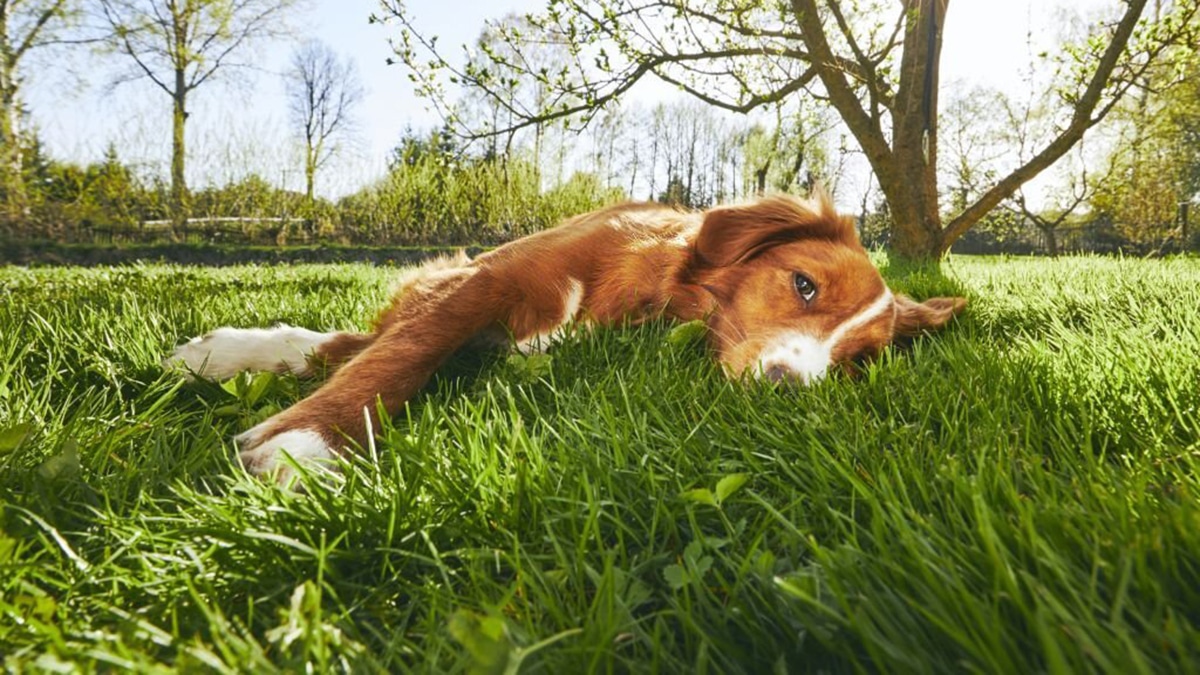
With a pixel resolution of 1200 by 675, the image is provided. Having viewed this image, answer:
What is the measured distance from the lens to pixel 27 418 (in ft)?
5.37

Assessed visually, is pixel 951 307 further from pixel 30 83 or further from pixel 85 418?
pixel 30 83

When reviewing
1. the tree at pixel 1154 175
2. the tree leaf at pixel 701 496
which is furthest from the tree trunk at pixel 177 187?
the tree at pixel 1154 175

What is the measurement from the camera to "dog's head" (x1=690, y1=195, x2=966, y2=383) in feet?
7.49

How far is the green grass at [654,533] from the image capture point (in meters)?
0.78

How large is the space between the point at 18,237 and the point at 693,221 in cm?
1958

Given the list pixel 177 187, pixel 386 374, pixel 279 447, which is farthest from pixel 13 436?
pixel 177 187

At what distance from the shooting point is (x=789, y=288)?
7.95 ft

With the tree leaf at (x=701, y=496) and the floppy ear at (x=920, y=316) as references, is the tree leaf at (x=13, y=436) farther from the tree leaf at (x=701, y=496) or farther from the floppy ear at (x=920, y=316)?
the floppy ear at (x=920, y=316)

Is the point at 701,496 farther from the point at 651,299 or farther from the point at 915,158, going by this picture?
the point at 915,158

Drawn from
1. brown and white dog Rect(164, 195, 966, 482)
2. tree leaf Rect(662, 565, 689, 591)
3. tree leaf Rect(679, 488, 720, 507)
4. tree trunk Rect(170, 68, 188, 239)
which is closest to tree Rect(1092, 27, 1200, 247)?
brown and white dog Rect(164, 195, 966, 482)

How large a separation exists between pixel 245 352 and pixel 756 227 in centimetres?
208

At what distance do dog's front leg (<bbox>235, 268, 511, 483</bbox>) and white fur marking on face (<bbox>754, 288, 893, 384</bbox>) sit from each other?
38.4 inches

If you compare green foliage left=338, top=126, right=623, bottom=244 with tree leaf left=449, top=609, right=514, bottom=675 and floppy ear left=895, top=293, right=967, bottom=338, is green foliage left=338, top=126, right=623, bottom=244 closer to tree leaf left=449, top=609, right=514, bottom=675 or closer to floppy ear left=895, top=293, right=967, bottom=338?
floppy ear left=895, top=293, right=967, bottom=338

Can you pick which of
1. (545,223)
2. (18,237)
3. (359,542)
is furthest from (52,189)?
(359,542)
